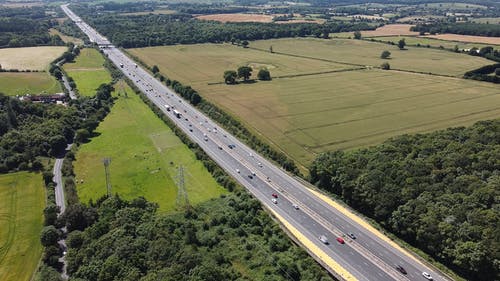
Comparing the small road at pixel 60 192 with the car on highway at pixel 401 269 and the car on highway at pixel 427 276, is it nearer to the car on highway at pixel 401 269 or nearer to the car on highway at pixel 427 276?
the car on highway at pixel 401 269

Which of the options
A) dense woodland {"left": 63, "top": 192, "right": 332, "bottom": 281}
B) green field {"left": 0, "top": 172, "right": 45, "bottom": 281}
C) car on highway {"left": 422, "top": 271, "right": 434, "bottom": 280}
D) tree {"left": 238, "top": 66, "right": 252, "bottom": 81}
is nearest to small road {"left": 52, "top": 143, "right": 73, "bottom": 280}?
dense woodland {"left": 63, "top": 192, "right": 332, "bottom": 281}

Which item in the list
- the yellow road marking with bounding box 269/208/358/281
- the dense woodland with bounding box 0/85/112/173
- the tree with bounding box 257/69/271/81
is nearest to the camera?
the yellow road marking with bounding box 269/208/358/281

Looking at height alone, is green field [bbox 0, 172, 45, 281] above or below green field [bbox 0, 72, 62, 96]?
below

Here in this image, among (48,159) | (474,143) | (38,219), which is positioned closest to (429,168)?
(474,143)

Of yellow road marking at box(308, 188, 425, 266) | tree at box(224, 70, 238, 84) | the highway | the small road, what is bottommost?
the small road

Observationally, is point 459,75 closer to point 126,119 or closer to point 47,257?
point 126,119

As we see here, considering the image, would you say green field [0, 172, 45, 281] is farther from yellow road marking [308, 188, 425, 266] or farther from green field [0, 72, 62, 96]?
green field [0, 72, 62, 96]
